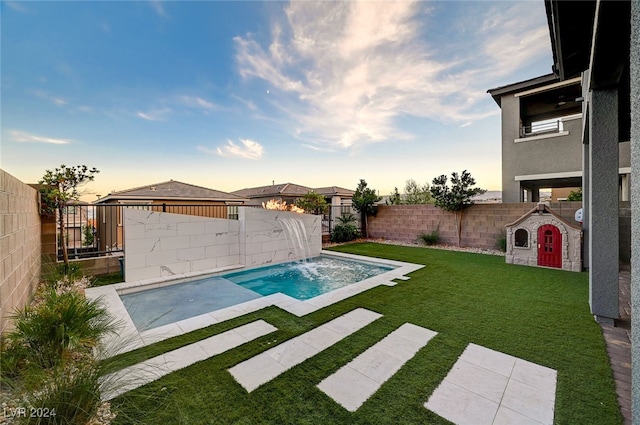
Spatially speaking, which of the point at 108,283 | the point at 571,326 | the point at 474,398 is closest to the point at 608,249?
the point at 571,326

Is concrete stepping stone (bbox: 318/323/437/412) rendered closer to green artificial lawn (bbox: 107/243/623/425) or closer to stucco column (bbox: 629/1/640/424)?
green artificial lawn (bbox: 107/243/623/425)

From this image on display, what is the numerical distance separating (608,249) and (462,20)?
8066 millimetres

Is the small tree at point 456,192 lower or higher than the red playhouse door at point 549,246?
higher

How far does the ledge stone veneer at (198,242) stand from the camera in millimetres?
6223

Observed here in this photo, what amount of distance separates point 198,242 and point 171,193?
28.2ft

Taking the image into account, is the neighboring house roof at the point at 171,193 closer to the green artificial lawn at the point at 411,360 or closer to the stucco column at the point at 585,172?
the green artificial lawn at the point at 411,360

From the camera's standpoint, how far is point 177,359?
306 centimetres

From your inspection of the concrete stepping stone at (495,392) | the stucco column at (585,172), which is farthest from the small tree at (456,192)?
the concrete stepping stone at (495,392)

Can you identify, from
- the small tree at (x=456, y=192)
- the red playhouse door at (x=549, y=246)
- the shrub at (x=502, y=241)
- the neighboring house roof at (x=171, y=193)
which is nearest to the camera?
the red playhouse door at (x=549, y=246)

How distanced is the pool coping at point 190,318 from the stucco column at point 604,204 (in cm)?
335

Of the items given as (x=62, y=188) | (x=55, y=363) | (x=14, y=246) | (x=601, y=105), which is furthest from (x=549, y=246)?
(x=62, y=188)

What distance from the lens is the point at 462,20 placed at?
8.23 meters

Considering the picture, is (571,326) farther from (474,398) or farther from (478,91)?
(478,91)

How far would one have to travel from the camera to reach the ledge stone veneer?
6223 mm
